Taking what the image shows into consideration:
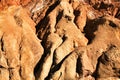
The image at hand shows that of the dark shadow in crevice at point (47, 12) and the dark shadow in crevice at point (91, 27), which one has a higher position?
the dark shadow in crevice at point (47, 12)

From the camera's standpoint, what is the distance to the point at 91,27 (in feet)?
106

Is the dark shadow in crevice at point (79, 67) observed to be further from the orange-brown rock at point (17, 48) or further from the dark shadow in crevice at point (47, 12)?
the dark shadow in crevice at point (47, 12)

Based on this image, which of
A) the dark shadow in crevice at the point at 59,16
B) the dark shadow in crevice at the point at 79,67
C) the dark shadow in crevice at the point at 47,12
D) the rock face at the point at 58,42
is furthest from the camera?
the dark shadow in crevice at the point at 47,12

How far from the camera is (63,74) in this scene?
28.8 m

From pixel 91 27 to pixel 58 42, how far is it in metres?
3.37

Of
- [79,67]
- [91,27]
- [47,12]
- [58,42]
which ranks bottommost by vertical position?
[79,67]

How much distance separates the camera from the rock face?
29.0 meters

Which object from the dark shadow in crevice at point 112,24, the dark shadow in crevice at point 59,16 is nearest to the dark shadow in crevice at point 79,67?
the dark shadow in crevice at point 112,24

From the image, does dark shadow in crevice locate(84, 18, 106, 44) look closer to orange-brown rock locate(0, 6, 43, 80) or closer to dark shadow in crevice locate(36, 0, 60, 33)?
dark shadow in crevice locate(36, 0, 60, 33)

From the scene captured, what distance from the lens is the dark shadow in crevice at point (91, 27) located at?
3134 cm

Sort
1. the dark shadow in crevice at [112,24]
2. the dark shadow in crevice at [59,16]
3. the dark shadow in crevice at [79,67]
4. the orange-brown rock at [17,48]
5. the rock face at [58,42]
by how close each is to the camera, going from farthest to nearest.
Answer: the dark shadow in crevice at [59,16] < the dark shadow in crevice at [112,24] < the orange-brown rock at [17,48] < the rock face at [58,42] < the dark shadow in crevice at [79,67]

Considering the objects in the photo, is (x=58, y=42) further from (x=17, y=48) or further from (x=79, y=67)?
(x=17, y=48)

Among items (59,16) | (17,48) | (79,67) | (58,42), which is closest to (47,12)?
(59,16)

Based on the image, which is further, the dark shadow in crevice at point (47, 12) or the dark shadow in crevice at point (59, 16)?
the dark shadow in crevice at point (47, 12)
